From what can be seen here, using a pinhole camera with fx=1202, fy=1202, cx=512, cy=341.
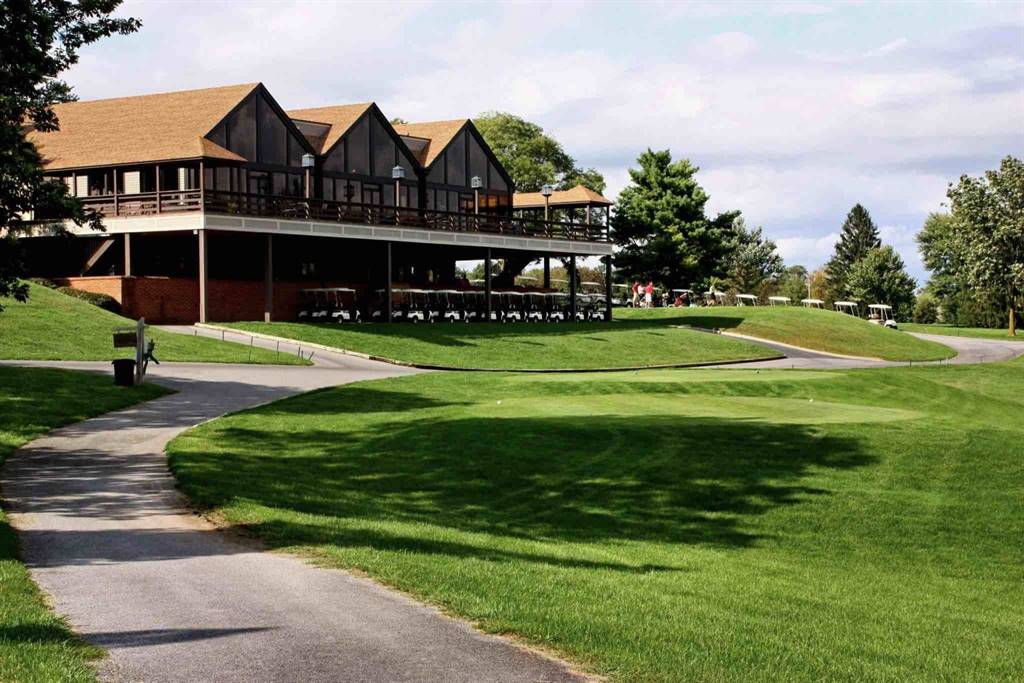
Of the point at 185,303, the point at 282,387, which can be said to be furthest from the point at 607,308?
the point at 282,387

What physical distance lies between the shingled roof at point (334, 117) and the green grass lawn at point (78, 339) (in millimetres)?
17621

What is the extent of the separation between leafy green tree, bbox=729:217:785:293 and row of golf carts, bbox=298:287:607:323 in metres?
66.3

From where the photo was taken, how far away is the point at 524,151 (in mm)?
97250

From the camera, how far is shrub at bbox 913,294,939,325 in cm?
11512

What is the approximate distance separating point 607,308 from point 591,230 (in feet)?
16.5

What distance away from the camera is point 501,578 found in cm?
1049

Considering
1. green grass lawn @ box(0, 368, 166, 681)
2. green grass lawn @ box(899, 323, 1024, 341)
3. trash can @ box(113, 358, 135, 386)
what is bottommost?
green grass lawn @ box(899, 323, 1024, 341)

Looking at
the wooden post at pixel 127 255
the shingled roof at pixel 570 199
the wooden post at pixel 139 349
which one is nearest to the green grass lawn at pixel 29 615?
the wooden post at pixel 139 349

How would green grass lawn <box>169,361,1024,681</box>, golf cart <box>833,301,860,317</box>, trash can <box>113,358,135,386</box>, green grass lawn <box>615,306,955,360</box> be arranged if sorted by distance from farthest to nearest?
golf cart <box>833,301,860,317</box>, green grass lawn <box>615,306,955,360</box>, trash can <box>113,358,135,386</box>, green grass lawn <box>169,361,1024,681</box>

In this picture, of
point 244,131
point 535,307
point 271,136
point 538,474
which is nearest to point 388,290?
point 271,136

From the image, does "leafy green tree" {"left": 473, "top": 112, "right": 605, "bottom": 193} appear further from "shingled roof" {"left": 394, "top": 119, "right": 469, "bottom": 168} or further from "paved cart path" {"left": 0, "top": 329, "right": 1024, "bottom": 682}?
"paved cart path" {"left": 0, "top": 329, "right": 1024, "bottom": 682}

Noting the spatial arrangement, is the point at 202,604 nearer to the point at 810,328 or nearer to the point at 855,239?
the point at 810,328

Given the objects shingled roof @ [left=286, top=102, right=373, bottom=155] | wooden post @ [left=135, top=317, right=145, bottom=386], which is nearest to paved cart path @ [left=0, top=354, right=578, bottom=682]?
wooden post @ [left=135, top=317, right=145, bottom=386]

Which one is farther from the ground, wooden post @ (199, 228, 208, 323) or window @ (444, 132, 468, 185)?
window @ (444, 132, 468, 185)
